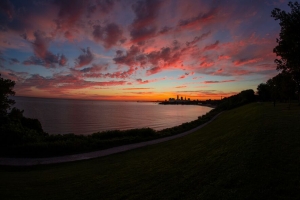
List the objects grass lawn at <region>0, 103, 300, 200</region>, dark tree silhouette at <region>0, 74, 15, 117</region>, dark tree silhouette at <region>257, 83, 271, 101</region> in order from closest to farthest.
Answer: grass lawn at <region>0, 103, 300, 200</region> → dark tree silhouette at <region>0, 74, 15, 117</region> → dark tree silhouette at <region>257, 83, 271, 101</region>

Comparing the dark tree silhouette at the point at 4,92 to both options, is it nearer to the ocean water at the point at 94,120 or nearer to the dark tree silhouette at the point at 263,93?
the ocean water at the point at 94,120

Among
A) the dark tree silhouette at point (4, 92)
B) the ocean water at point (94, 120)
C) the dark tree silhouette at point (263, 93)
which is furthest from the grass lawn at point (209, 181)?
the dark tree silhouette at point (263, 93)

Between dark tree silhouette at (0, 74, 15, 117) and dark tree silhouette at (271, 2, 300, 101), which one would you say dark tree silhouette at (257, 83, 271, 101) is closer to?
dark tree silhouette at (271, 2, 300, 101)

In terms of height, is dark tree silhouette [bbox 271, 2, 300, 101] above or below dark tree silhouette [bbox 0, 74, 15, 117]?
above

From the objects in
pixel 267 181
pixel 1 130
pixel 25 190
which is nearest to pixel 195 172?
pixel 267 181

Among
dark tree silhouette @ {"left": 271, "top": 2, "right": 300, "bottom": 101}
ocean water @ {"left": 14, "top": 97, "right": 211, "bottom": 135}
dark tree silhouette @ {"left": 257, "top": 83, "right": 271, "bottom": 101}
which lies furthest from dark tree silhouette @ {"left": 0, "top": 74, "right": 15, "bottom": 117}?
dark tree silhouette @ {"left": 257, "top": 83, "right": 271, "bottom": 101}

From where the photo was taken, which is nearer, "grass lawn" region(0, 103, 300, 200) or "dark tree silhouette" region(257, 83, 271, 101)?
"grass lawn" region(0, 103, 300, 200)

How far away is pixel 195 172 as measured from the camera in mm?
8367

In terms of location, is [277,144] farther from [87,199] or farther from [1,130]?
[1,130]

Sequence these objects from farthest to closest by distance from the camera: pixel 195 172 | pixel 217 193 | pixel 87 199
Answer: pixel 195 172
pixel 87 199
pixel 217 193

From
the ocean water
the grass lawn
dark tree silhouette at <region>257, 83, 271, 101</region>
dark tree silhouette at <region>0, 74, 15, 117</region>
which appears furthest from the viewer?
dark tree silhouette at <region>257, 83, 271, 101</region>

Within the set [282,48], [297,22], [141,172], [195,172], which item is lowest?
[141,172]

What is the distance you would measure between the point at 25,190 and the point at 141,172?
5915 mm

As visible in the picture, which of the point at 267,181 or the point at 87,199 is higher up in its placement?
the point at 267,181
